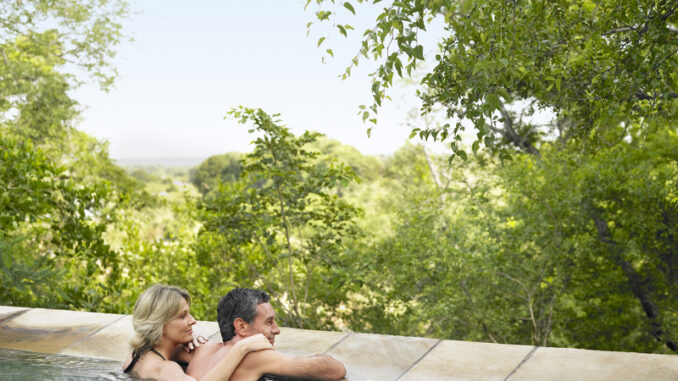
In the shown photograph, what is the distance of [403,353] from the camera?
361 centimetres

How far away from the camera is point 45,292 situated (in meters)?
6.90

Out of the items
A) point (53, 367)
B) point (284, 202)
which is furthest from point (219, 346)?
point (284, 202)

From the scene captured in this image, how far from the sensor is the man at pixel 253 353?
3.04 meters

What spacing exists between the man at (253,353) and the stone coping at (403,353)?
0.85 ft

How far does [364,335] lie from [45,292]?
4500 millimetres

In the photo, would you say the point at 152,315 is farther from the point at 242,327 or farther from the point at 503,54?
the point at 503,54

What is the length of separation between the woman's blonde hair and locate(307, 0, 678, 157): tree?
136cm

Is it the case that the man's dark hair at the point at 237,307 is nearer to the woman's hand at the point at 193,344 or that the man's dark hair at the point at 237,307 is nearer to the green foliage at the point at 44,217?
the woman's hand at the point at 193,344

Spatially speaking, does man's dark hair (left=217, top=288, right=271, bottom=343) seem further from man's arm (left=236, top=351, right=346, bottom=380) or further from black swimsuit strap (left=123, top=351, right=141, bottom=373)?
black swimsuit strap (left=123, top=351, right=141, bottom=373)

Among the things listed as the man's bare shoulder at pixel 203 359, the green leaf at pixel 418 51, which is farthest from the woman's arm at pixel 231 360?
the green leaf at pixel 418 51

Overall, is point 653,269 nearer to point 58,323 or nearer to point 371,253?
point 371,253

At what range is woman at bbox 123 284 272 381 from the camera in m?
3.01

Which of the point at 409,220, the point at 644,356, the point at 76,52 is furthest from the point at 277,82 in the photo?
the point at 644,356

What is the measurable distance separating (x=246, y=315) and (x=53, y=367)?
146 centimetres
